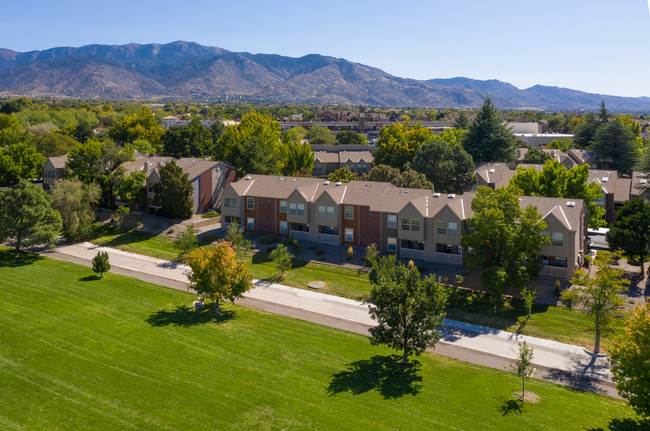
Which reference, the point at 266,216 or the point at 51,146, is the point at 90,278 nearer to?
the point at 266,216

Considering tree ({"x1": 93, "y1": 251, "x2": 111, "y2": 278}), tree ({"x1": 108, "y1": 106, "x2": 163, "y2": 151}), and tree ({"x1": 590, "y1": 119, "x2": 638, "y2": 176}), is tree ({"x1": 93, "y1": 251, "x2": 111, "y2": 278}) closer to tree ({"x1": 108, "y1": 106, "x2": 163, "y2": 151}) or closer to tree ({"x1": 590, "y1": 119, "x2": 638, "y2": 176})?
tree ({"x1": 108, "y1": 106, "x2": 163, "y2": 151})

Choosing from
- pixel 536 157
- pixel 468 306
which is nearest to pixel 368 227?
pixel 468 306

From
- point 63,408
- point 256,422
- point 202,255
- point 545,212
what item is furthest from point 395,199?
point 63,408

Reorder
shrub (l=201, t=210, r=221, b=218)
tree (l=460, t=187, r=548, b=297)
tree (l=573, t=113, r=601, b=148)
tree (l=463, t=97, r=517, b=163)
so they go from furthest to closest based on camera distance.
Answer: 1. tree (l=573, t=113, r=601, b=148)
2. tree (l=463, t=97, r=517, b=163)
3. shrub (l=201, t=210, r=221, b=218)
4. tree (l=460, t=187, r=548, b=297)

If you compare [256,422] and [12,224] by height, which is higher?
[12,224]

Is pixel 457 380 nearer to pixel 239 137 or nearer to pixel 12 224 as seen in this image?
pixel 12 224

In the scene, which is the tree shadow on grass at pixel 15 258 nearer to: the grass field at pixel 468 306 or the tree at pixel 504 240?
the grass field at pixel 468 306

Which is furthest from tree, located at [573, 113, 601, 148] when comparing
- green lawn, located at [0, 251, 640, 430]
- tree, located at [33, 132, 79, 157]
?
tree, located at [33, 132, 79, 157]
